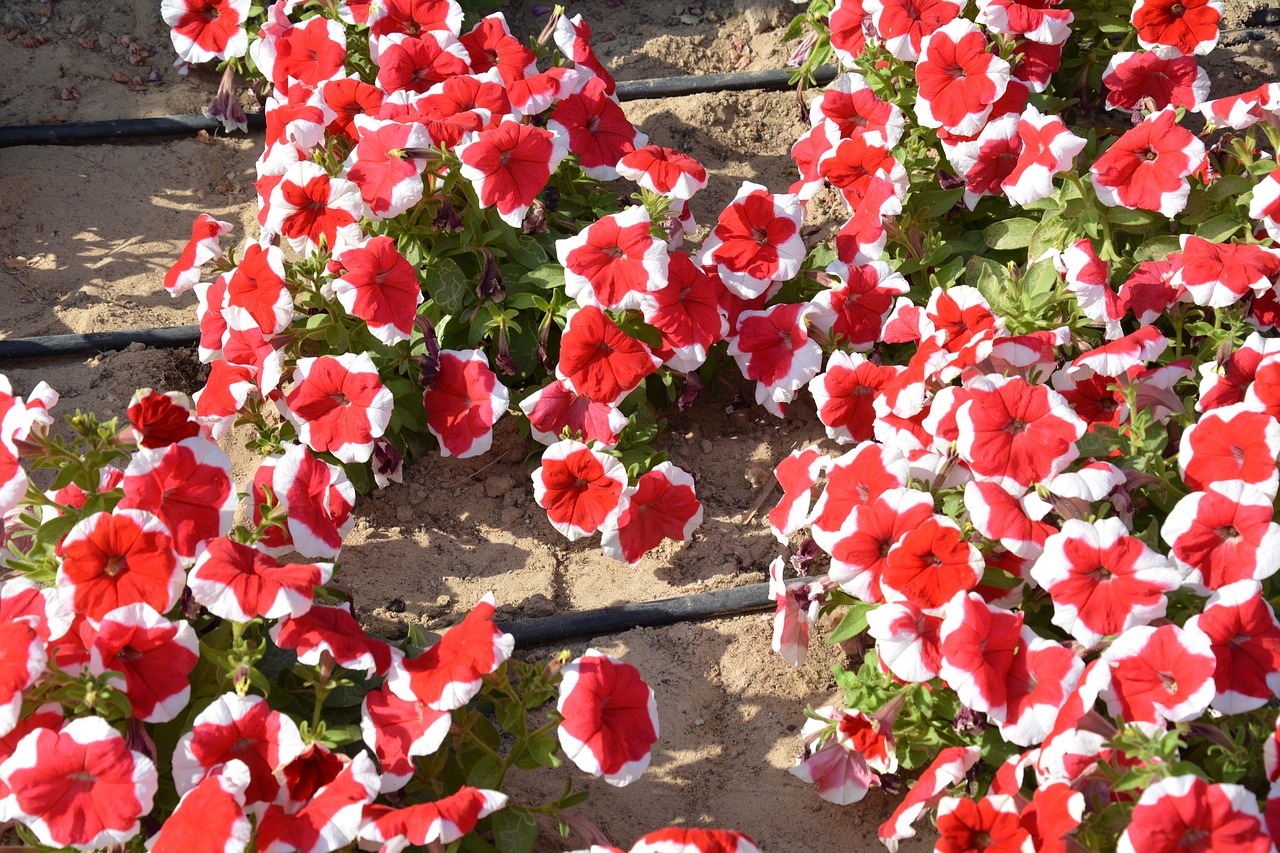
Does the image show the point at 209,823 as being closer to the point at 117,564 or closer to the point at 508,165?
the point at 117,564

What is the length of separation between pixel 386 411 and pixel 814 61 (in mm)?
1792

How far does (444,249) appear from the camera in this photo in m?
2.73

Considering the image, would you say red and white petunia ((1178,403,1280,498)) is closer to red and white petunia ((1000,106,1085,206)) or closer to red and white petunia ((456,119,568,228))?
red and white petunia ((1000,106,1085,206))

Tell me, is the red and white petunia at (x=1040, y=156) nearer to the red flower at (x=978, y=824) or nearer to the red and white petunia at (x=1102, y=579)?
the red and white petunia at (x=1102, y=579)

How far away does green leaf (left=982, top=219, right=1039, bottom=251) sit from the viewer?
288 centimetres

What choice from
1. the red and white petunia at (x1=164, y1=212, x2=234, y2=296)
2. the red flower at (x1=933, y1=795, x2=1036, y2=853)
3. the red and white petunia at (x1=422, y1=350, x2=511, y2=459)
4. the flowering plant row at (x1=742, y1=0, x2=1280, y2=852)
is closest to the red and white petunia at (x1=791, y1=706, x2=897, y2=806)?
the flowering plant row at (x1=742, y1=0, x2=1280, y2=852)

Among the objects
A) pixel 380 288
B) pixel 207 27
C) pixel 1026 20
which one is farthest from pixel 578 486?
pixel 207 27

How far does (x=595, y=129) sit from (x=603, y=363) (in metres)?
0.73

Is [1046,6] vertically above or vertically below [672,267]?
above

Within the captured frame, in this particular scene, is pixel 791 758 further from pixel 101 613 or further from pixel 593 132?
pixel 593 132

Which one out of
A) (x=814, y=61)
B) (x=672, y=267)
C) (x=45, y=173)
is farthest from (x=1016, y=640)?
(x=45, y=173)

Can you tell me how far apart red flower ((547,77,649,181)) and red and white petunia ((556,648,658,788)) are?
1393 mm

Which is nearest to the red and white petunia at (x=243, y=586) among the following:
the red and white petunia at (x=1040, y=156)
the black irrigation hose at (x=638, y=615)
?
the black irrigation hose at (x=638, y=615)

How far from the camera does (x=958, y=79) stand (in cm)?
283
